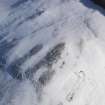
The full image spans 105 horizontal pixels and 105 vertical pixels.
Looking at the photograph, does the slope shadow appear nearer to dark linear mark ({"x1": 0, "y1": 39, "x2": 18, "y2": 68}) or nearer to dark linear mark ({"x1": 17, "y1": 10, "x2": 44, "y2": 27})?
dark linear mark ({"x1": 17, "y1": 10, "x2": 44, "y2": 27})

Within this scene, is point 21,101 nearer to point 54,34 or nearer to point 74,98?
point 74,98

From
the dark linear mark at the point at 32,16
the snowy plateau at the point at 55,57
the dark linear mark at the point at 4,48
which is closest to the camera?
the snowy plateau at the point at 55,57

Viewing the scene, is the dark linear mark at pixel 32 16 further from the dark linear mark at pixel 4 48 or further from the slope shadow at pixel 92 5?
the slope shadow at pixel 92 5

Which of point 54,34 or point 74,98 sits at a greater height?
point 54,34

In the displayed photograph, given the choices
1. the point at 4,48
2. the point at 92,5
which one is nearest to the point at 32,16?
the point at 4,48

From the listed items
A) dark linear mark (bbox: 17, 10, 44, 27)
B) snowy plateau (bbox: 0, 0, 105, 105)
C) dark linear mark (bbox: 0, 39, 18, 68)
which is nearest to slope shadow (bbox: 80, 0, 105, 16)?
snowy plateau (bbox: 0, 0, 105, 105)

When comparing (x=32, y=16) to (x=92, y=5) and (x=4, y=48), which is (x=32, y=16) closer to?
(x=4, y=48)

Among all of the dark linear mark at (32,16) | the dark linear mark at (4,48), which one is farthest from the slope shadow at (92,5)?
the dark linear mark at (4,48)

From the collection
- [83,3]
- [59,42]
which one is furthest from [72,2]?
[59,42]
